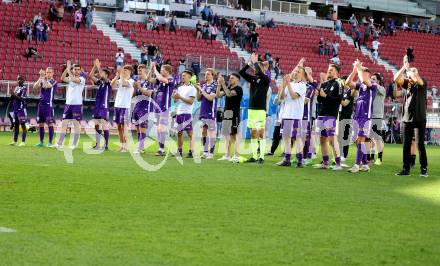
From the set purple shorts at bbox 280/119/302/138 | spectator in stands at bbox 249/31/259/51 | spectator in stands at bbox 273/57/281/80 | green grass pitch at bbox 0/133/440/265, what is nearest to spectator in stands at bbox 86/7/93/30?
spectator in stands at bbox 249/31/259/51

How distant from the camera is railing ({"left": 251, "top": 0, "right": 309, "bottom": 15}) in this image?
181 ft

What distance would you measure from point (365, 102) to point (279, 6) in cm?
3893

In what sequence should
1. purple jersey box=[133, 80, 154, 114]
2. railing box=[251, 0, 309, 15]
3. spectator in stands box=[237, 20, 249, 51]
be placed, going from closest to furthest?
purple jersey box=[133, 80, 154, 114] → spectator in stands box=[237, 20, 249, 51] → railing box=[251, 0, 309, 15]

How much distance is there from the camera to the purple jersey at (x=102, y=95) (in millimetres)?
22312

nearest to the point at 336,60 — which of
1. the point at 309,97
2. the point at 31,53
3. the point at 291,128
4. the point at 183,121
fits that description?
the point at 31,53

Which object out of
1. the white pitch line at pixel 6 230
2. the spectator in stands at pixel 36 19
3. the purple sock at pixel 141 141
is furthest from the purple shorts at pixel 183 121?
the spectator in stands at pixel 36 19

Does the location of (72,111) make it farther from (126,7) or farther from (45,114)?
(126,7)

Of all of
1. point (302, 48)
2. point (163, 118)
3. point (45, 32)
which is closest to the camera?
point (163, 118)

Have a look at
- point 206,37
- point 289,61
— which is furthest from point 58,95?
point 289,61

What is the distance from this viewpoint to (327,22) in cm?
5728

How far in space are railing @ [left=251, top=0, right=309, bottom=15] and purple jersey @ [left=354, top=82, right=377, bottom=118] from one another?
123 feet

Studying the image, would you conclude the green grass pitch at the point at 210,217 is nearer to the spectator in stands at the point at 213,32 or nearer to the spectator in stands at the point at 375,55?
the spectator in stands at the point at 213,32

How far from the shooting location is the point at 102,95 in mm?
22359

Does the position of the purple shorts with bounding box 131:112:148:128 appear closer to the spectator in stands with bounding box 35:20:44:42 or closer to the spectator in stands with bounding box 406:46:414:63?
the spectator in stands with bounding box 35:20:44:42
